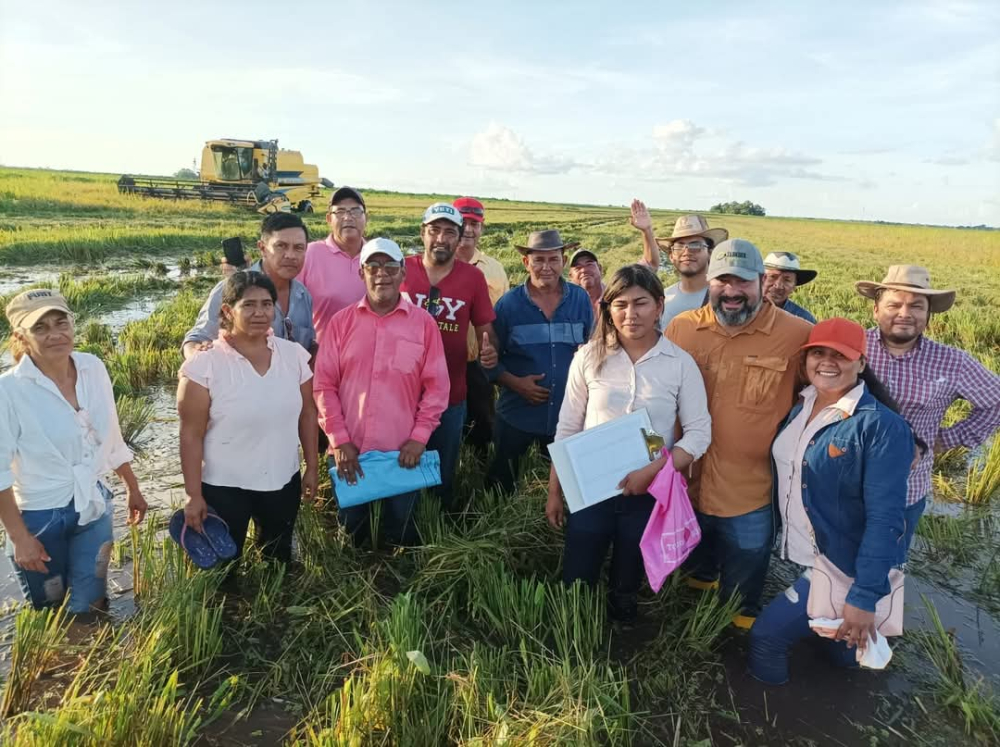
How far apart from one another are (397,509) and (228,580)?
2.88 ft

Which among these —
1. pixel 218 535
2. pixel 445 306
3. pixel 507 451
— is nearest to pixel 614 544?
pixel 507 451

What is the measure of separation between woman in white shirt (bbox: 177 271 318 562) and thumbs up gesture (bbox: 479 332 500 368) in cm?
108

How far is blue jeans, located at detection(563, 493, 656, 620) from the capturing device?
2.74 metres

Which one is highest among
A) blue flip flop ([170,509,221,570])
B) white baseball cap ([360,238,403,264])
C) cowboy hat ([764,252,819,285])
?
cowboy hat ([764,252,819,285])

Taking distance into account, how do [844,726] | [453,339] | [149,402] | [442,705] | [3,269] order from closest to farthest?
[442,705] → [844,726] → [453,339] → [149,402] → [3,269]

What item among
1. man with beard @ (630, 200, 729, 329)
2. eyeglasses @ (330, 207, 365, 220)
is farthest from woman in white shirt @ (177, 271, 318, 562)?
man with beard @ (630, 200, 729, 329)

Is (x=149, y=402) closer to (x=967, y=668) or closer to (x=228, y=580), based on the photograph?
(x=228, y=580)

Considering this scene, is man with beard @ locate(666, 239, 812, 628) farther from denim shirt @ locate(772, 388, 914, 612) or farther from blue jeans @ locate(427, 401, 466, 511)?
blue jeans @ locate(427, 401, 466, 511)

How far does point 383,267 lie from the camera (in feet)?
9.48

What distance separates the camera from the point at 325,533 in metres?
3.21

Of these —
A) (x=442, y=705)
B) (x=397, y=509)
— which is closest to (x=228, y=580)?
(x=397, y=509)

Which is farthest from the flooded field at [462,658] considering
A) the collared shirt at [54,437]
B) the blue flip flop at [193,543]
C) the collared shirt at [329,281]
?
the collared shirt at [329,281]

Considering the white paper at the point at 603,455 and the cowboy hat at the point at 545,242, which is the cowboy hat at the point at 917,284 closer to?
the white paper at the point at 603,455

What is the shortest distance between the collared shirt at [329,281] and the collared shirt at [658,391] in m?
1.60
